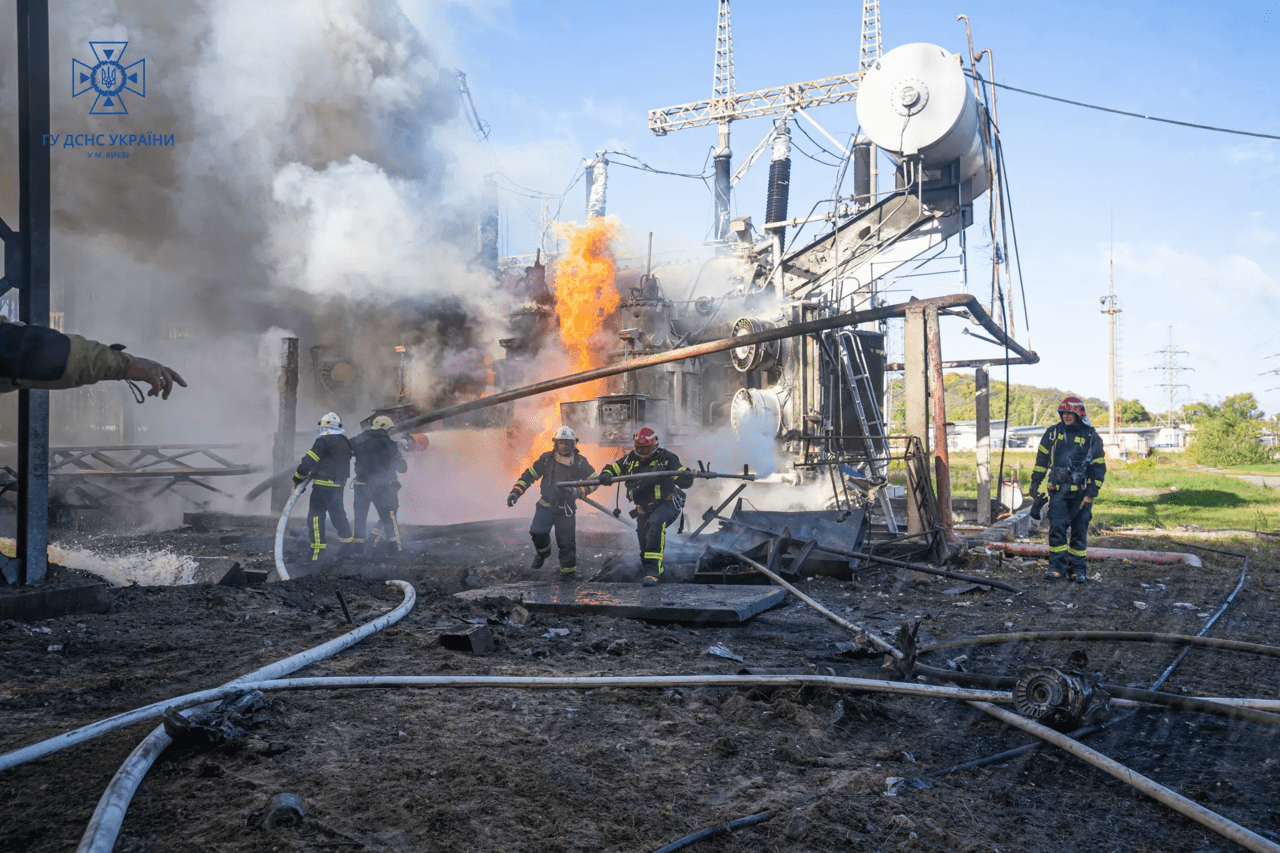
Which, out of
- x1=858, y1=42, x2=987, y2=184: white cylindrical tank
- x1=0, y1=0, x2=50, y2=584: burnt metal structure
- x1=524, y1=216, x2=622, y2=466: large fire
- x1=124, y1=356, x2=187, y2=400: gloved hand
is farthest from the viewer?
x1=524, y1=216, x2=622, y2=466: large fire

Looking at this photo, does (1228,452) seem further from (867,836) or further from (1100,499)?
(867,836)

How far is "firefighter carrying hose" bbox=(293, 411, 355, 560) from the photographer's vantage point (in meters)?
9.48

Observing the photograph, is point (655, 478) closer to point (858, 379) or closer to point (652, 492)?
point (652, 492)

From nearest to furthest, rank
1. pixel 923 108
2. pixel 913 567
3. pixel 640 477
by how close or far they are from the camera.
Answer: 1. pixel 913 567
2. pixel 640 477
3. pixel 923 108

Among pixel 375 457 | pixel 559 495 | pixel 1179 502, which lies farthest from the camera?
pixel 1179 502

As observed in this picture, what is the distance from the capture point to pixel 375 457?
1058 cm

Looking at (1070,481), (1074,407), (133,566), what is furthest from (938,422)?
(133,566)

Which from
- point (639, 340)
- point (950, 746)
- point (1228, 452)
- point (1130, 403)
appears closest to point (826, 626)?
point (950, 746)

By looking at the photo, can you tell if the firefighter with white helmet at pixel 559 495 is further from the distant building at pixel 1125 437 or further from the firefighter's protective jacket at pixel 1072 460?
the distant building at pixel 1125 437

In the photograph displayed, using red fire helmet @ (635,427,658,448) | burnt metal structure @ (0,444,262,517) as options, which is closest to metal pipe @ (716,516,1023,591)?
red fire helmet @ (635,427,658,448)

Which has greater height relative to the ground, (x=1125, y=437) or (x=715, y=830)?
(x=1125, y=437)

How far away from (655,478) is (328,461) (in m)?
4.33

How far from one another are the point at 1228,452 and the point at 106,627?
49917 millimetres

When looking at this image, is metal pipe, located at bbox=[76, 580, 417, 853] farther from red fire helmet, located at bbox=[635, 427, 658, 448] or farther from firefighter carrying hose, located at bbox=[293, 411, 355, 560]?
firefighter carrying hose, located at bbox=[293, 411, 355, 560]
